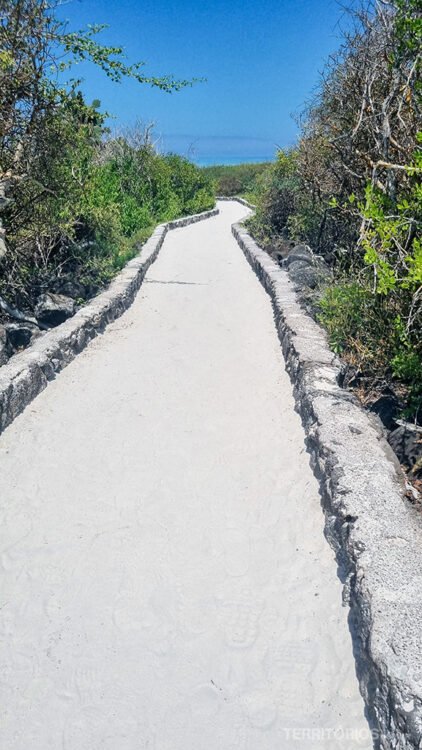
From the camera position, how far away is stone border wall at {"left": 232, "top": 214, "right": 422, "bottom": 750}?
1990mm

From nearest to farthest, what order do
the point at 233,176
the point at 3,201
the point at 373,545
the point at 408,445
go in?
the point at 373,545, the point at 408,445, the point at 3,201, the point at 233,176

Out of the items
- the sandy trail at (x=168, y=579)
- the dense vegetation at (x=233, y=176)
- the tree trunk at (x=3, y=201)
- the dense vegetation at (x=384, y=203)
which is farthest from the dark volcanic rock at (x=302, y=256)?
the dense vegetation at (x=233, y=176)

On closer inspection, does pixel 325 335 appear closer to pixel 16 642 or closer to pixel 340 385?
pixel 340 385

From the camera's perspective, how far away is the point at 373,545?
2.66 m

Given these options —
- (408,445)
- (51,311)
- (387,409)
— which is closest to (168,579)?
(408,445)

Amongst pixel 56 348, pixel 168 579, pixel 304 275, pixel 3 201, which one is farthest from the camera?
pixel 304 275

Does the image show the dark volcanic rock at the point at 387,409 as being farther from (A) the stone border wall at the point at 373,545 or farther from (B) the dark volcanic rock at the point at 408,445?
(B) the dark volcanic rock at the point at 408,445

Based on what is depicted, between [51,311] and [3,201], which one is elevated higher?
[3,201]

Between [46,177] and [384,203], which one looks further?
[46,177]

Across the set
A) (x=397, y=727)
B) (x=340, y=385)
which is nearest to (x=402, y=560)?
(x=397, y=727)

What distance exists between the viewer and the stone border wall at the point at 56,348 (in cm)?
459

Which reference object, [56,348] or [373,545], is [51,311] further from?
[373,545]

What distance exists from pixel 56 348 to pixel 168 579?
130 inches

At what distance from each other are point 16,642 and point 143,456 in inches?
67.6
